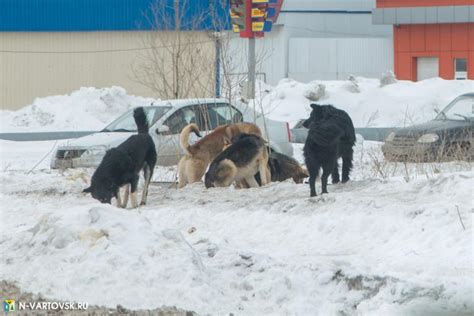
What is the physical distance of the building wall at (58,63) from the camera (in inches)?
1620

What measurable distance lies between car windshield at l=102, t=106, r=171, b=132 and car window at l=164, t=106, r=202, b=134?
23cm

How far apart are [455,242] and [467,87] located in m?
25.9

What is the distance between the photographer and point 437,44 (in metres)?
42.6

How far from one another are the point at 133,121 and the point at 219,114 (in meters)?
1.78

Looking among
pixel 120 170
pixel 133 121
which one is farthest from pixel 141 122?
pixel 133 121

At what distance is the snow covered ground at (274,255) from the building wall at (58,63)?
101 ft

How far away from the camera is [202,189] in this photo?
13.1 meters

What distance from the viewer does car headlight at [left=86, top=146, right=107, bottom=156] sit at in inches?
650

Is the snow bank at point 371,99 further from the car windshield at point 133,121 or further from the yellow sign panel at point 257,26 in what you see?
the car windshield at point 133,121

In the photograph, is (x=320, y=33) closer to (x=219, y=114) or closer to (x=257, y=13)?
(x=257, y=13)

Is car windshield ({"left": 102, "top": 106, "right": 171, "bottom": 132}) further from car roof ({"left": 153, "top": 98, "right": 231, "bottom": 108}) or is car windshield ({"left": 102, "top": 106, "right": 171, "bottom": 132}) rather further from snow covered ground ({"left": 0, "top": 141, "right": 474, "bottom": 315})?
snow covered ground ({"left": 0, "top": 141, "right": 474, "bottom": 315})

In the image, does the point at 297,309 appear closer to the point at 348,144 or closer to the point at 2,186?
the point at 348,144

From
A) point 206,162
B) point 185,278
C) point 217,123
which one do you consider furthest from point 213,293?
point 217,123

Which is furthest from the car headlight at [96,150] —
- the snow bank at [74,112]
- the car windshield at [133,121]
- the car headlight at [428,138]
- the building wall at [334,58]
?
the building wall at [334,58]
